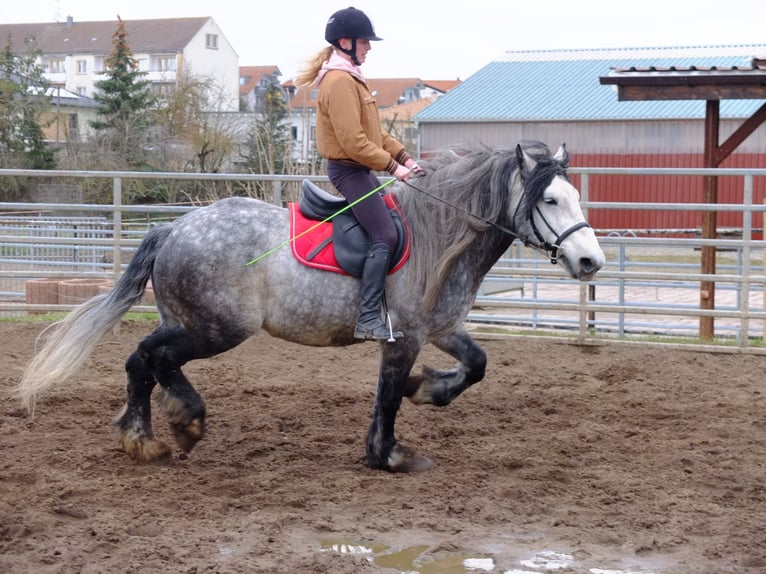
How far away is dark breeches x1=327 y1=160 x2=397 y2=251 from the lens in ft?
16.5

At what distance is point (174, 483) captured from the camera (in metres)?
4.87

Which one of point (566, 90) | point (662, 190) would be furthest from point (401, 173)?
point (566, 90)

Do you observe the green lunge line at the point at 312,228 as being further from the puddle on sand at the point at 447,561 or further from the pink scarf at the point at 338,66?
the puddle on sand at the point at 447,561

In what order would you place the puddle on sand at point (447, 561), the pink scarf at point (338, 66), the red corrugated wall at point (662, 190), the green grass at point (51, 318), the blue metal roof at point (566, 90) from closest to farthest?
the puddle on sand at point (447, 561) < the pink scarf at point (338, 66) < the green grass at point (51, 318) < the red corrugated wall at point (662, 190) < the blue metal roof at point (566, 90)

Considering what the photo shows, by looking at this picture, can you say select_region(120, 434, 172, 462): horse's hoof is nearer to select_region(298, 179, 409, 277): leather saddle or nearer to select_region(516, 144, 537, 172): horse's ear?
select_region(298, 179, 409, 277): leather saddle

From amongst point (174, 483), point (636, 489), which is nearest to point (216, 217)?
point (174, 483)

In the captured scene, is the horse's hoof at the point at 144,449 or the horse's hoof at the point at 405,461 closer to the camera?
the horse's hoof at the point at 405,461

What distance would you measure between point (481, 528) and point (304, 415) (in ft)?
7.89

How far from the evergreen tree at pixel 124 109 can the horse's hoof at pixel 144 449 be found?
27.4 metres

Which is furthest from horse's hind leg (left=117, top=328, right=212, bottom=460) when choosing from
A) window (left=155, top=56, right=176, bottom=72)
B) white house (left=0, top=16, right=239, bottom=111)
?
window (left=155, top=56, right=176, bottom=72)

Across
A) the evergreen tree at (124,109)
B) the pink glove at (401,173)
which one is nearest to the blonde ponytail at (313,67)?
the pink glove at (401,173)

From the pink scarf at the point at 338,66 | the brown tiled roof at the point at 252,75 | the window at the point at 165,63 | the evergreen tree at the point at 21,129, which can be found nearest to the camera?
the pink scarf at the point at 338,66

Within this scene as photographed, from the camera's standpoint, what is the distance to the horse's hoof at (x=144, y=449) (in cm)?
525

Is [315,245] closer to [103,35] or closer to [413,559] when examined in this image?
[413,559]
